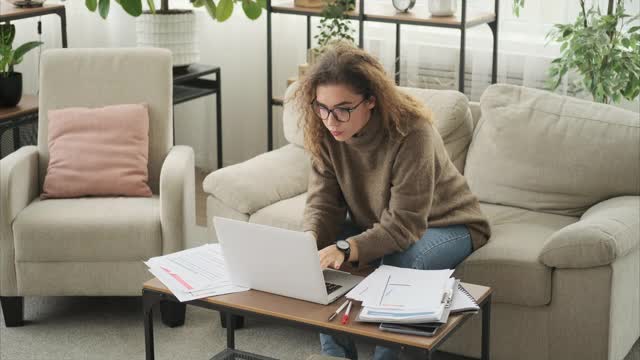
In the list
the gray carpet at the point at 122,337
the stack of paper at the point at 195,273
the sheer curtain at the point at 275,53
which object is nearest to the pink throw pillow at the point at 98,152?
the gray carpet at the point at 122,337

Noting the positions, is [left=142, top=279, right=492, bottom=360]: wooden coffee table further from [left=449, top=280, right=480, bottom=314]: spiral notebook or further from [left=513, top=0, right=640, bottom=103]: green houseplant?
[left=513, top=0, right=640, bottom=103]: green houseplant

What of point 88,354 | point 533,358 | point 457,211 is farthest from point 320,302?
point 88,354

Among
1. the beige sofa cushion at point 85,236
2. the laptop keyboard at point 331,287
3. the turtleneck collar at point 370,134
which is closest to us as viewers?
the laptop keyboard at point 331,287

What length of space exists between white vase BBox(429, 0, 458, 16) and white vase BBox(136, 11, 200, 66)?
118 cm

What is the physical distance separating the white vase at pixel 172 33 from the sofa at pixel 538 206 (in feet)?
3.28

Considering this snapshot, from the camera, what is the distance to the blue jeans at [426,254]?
2.65m

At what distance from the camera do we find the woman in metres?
2.60

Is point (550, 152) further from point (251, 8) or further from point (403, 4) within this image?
point (251, 8)

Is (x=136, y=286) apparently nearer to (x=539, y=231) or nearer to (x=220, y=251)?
(x=220, y=251)

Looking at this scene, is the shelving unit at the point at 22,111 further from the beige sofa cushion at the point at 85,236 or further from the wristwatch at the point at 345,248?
the wristwatch at the point at 345,248

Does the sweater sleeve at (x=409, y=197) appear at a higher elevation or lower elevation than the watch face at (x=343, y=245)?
higher

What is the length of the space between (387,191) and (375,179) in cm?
5

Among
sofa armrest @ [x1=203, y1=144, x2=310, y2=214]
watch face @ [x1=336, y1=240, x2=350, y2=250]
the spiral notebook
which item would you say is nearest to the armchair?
sofa armrest @ [x1=203, y1=144, x2=310, y2=214]

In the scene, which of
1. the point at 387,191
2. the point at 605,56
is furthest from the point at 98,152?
the point at 605,56
